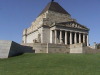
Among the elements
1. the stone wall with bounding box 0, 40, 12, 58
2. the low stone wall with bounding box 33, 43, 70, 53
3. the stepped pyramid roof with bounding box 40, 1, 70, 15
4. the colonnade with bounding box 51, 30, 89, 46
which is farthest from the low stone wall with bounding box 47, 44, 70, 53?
the stepped pyramid roof with bounding box 40, 1, 70, 15

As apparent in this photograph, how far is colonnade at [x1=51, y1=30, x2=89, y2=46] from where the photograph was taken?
63.9 metres

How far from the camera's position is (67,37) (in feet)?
219

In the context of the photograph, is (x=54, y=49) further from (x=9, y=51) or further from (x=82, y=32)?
(x=82, y=32)

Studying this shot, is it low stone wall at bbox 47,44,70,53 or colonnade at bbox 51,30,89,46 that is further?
colonnade at bbox 51,30,89,46

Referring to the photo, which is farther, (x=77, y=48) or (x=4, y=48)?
(x=77, y=48)

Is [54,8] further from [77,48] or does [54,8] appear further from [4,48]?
[4,48]

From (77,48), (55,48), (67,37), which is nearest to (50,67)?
(55,48)

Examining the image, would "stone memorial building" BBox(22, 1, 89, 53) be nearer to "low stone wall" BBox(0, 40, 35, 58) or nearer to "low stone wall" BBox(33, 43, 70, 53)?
"low stone wall" BBox(33, 43, 70, 53)

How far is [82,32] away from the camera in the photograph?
6856 centimetres

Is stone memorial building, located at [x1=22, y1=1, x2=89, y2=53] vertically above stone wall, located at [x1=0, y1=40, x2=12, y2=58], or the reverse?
stone memorial building, located at [x1=22, y1=1, x2=89, y2=53]

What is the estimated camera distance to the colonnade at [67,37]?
63.9 metres

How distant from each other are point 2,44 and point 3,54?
75.8 inches


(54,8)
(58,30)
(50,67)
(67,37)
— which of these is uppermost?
(54,8)

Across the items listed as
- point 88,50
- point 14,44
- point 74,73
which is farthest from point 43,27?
point 74,73
